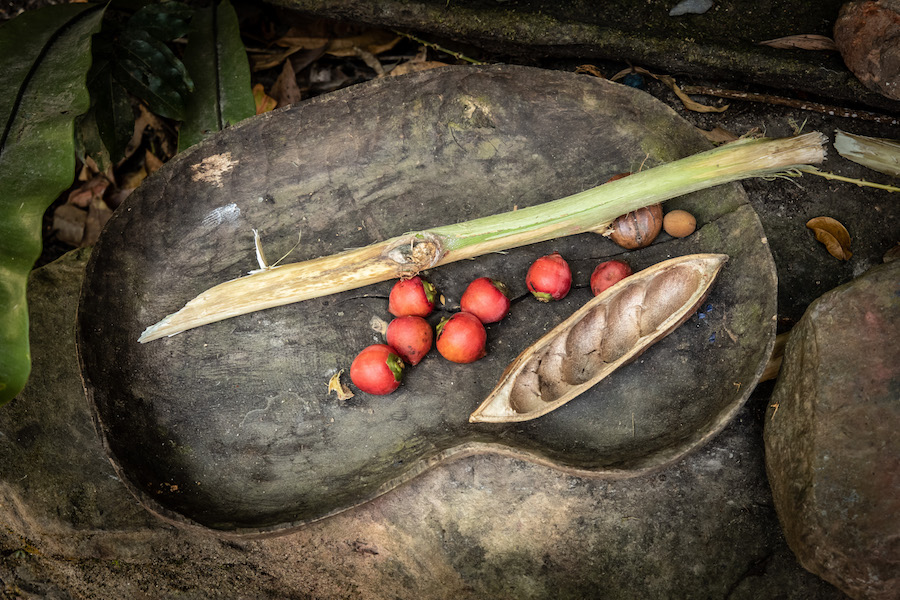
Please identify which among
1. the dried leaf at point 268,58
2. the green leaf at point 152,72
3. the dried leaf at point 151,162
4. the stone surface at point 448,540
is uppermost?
the green leaf at point 152,72

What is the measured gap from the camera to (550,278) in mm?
2449

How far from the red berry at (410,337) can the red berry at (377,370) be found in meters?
0.04

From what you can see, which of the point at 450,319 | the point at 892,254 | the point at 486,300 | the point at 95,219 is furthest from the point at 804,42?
the point at 95,219

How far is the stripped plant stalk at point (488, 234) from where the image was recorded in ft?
7.59

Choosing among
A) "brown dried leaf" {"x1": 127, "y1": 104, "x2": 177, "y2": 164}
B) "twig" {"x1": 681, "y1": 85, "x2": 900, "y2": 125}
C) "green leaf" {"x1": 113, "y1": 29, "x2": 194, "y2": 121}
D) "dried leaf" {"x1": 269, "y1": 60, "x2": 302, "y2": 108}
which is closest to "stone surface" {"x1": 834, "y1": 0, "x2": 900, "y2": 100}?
"twig" {"x1": 681, "y1": 85, "x2": 900, "y2": 125}

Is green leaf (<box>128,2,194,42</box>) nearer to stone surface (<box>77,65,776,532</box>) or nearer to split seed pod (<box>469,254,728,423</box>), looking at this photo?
stone surface (<box>77,65,776,532</box>)

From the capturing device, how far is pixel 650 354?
97.5 inches

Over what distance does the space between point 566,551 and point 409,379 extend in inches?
40.7

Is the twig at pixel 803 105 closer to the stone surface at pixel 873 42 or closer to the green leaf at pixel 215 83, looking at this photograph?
the stone surface at pixel 873 42

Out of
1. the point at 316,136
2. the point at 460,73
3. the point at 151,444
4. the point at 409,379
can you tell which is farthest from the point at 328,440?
the point at 460,73

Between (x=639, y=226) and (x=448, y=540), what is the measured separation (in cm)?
161

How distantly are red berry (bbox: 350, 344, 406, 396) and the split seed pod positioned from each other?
360mm

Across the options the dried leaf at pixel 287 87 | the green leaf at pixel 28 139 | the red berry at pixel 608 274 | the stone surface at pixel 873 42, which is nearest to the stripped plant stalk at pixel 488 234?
the red berry at pixel 608 274

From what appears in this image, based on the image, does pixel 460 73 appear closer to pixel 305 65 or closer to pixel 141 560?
pixel 305 65
